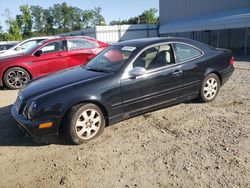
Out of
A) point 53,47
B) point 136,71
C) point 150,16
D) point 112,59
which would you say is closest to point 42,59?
point 53,47

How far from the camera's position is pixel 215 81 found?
5.39 meters

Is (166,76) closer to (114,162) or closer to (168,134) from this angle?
(168,134)

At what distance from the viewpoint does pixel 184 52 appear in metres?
4.96

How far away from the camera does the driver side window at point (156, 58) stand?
4449mm

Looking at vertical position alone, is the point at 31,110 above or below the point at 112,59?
below

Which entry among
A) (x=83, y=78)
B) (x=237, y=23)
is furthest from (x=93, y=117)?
(x=237, y=23)

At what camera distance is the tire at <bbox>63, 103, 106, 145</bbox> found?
12.3 feet

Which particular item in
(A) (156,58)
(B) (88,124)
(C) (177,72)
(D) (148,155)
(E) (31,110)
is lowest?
(D) (148,155)

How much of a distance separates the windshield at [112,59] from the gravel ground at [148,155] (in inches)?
41.4

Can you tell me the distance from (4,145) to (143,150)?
220 cm

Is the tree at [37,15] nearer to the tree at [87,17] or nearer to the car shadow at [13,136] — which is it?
the tree at [87,17]

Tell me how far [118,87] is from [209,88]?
87.8 inches

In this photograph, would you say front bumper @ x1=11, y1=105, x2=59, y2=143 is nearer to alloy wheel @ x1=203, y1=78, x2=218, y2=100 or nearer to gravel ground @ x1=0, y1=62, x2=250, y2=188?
gravel ground @ x1=0, y1=62, x2=250, y2=188

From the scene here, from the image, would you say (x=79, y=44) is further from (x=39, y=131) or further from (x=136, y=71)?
(x=39, y=131)
